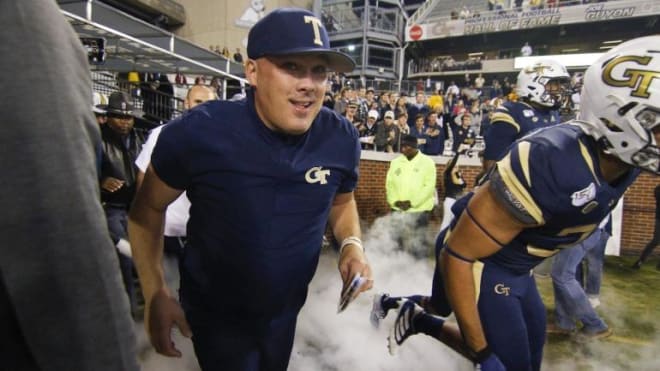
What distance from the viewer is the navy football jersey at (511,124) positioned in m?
4.86

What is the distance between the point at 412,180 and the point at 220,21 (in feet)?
77.2

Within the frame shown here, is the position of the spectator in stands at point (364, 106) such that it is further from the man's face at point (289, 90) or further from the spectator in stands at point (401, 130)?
the man's face at point (289, 90)

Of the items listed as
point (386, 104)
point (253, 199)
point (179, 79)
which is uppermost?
point (179, 79)

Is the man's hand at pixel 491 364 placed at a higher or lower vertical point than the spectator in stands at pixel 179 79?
lower

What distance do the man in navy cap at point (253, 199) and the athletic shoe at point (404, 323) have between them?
1356mm

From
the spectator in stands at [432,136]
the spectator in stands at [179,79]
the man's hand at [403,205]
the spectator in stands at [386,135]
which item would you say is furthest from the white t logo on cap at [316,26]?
the spectator in stands at [179,79]

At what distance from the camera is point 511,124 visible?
4.88m

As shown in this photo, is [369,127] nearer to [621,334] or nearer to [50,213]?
[621,334]

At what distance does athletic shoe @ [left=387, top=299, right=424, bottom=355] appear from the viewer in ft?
10.5

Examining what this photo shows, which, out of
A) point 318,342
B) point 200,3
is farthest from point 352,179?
point 200,3

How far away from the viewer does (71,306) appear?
678 mm

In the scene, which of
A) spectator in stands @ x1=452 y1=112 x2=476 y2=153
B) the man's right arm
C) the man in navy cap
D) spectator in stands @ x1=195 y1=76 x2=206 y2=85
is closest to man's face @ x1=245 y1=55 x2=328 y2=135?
the man in navy cap

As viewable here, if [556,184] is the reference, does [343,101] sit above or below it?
above

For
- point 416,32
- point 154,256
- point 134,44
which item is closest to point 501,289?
point 154,256
